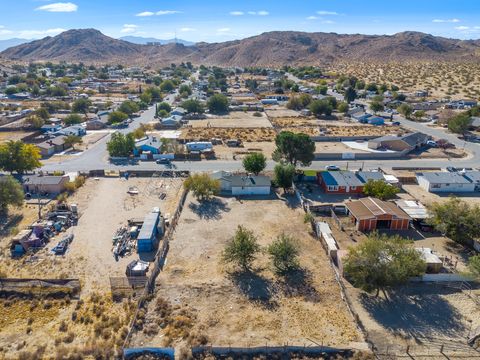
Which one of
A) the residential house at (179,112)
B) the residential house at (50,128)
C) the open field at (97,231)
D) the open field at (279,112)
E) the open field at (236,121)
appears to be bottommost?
the open field at (97,231)

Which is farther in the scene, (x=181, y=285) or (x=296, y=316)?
(x=181, y=285)

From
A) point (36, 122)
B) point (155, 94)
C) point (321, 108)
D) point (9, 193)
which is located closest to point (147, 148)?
point (9, 193)

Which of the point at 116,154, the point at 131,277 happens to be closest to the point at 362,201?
the point at 131,277

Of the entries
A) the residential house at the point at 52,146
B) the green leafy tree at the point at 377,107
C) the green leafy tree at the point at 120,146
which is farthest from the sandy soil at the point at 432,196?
the residential house at the point at 52,146

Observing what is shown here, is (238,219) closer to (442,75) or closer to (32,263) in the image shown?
(32,263)

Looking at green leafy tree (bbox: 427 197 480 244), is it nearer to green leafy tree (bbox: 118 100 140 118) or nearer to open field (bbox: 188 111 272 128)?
open field (bbox: 188 111 272 128)

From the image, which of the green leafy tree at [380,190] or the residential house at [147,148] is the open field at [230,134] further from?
the green leafy tree at [380,190]
